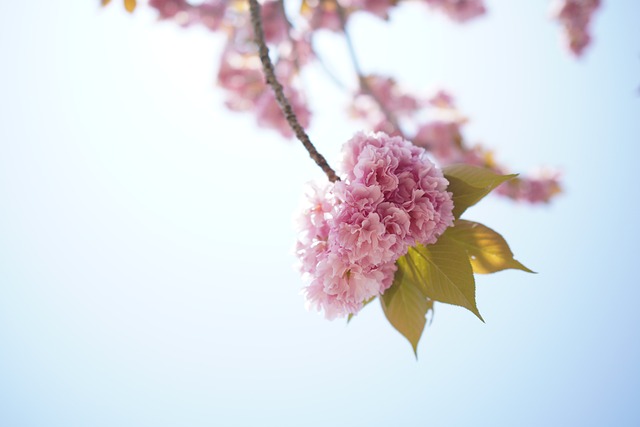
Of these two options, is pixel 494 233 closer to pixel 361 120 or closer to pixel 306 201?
pixel 306 201

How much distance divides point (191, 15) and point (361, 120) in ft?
6.49

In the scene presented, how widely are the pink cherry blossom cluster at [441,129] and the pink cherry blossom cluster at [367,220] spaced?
2.49m

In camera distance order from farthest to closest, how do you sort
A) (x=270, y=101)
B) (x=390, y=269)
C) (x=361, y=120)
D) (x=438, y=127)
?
(x=361, y=120), (x=438, y=127), (x=270, y=101), (x=390, y=269)

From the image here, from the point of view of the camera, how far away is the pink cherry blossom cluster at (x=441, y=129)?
3.79 meters

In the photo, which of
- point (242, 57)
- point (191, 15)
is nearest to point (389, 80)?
A: point (242, 57)

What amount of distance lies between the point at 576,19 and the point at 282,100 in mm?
4885

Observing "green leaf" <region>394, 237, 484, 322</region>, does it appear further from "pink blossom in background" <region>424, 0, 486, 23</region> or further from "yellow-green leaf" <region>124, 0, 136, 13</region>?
"pink blossom in background" <region>424, 0, 486, 23</region>

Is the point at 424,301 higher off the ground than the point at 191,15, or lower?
lower

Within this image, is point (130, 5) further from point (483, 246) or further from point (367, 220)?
point (483, 246)

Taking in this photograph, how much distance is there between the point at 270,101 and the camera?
3.11 meters

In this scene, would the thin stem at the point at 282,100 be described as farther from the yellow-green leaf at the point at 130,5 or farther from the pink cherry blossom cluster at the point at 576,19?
the pink cherry blossom cluster at the point at 576,19

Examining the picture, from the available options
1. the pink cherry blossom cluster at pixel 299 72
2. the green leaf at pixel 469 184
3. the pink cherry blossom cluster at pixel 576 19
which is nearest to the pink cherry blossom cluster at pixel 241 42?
the pink cherry blossom cluster at pixel 299 72

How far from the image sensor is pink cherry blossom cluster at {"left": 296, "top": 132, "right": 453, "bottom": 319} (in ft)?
2.63

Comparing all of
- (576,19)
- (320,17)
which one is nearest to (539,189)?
(576,19)
